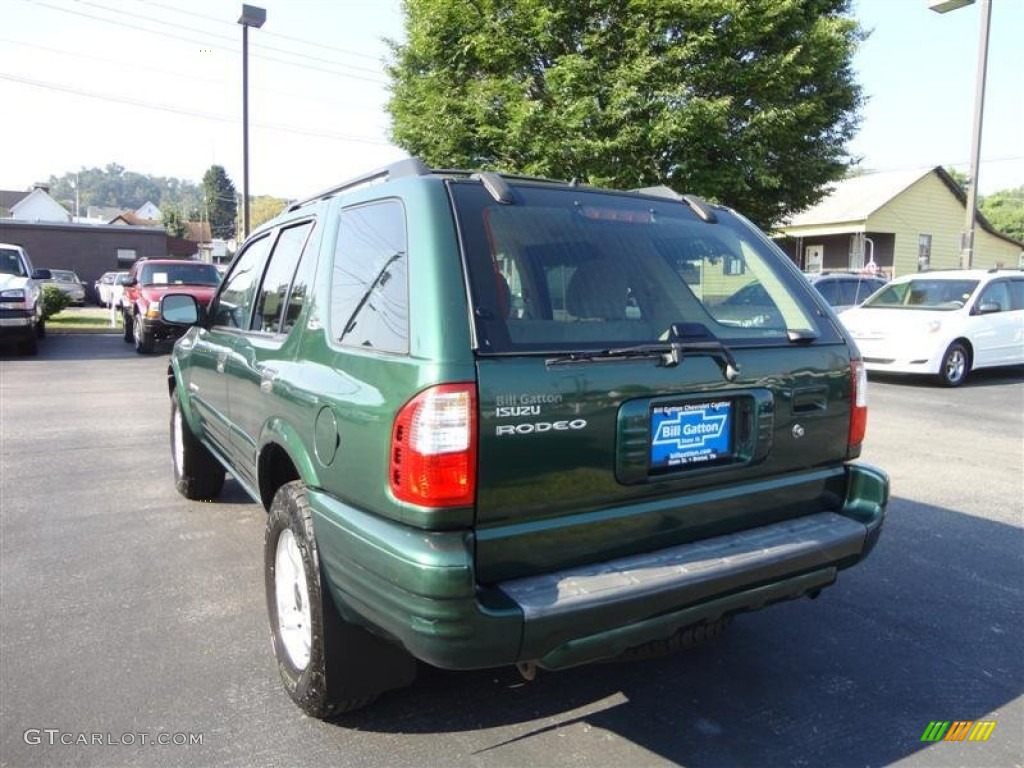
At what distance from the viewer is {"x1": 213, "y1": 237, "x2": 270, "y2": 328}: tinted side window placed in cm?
407

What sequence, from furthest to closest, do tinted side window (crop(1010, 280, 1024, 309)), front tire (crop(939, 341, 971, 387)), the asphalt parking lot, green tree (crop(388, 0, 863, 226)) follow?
green tree (crop(388, 0, 863, 226))
tinted side window (crop(1010, 280, 1024, 309))
front tire (crop(939, 341, 971, 387))
the asphalt parking lot

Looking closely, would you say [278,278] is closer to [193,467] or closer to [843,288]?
[193,467]

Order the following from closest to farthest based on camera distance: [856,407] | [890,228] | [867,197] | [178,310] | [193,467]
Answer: [856,407] < [178,310] < [193,467] < [890,228] < [867,197]

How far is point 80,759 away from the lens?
264 cm

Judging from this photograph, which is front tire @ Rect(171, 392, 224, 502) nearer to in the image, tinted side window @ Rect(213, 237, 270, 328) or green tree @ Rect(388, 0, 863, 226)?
tinted side window @ Rect(213, 237, 270, 328)

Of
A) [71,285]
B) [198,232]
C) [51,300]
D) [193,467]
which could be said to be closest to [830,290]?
[193,467]

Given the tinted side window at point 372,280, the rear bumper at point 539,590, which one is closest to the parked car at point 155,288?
the tinted side window at point 372,280

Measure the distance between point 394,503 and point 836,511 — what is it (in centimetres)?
181

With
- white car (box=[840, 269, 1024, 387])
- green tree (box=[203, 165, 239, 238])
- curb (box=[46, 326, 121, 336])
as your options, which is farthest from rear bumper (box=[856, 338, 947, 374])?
green tree (box=[203, 165, 239, 238])

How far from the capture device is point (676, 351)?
259 centimetres

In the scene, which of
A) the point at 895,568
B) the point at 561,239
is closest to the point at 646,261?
the point at 561,239

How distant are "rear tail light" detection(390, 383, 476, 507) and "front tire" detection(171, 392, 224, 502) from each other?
11.8 feet

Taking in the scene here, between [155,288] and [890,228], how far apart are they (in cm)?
2859

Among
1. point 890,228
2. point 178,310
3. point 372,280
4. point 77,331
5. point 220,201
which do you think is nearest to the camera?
point 372,280
